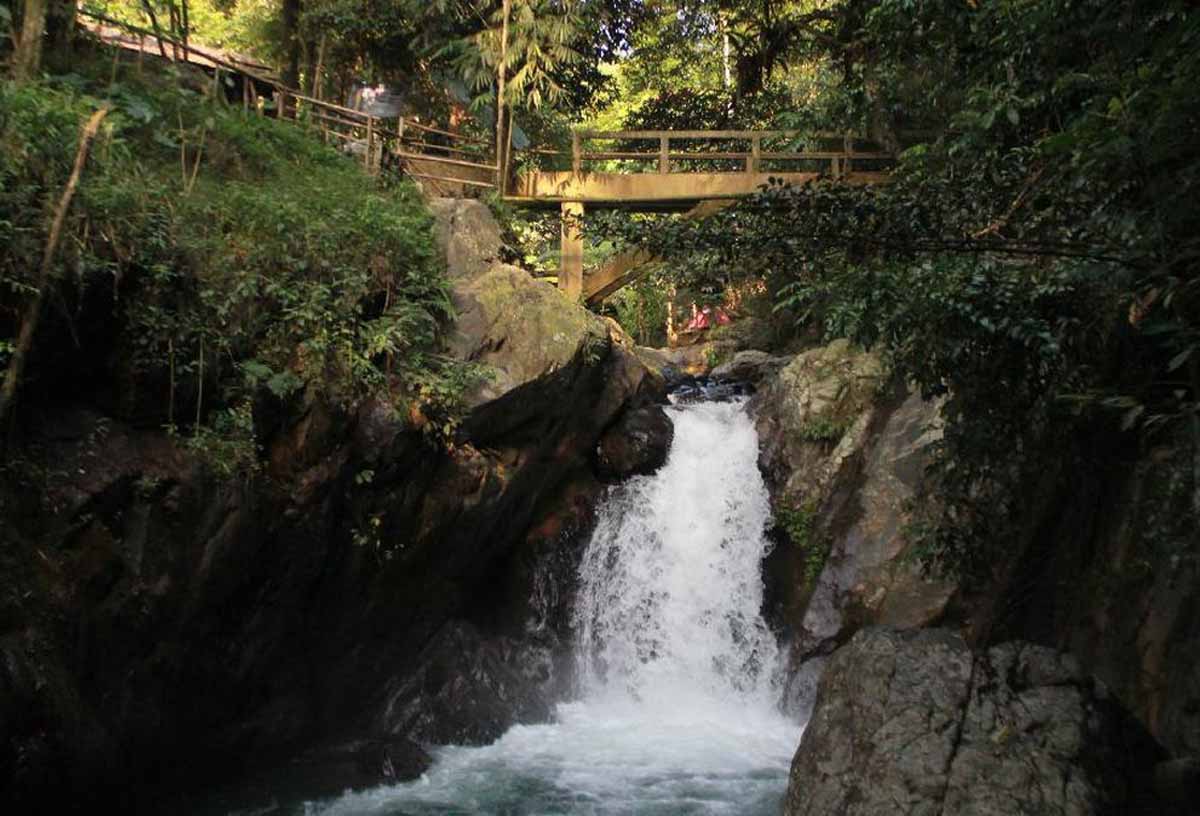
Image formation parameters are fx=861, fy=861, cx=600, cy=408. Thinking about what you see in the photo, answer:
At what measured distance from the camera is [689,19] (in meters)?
17.1

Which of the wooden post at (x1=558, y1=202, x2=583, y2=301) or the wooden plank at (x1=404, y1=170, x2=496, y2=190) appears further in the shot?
the wooden post at (x1=558, y1=202, x2=583, y2=301)

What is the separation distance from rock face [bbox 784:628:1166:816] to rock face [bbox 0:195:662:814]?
4.20m

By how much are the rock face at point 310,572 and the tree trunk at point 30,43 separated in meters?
3.26

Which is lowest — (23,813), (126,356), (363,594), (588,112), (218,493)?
(23,813)

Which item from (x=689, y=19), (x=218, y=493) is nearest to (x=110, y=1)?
(x=689, y=19)

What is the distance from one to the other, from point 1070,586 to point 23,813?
8.35m

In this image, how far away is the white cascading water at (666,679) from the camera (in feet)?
24.3

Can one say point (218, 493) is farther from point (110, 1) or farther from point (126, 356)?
point (110, 1)

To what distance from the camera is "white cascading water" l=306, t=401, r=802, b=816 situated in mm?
7418

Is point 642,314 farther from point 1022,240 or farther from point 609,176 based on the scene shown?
point 1022,240

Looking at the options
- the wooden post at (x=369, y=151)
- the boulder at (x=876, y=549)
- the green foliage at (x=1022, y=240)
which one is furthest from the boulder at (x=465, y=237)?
the green foliage at (x=1022, y=240)

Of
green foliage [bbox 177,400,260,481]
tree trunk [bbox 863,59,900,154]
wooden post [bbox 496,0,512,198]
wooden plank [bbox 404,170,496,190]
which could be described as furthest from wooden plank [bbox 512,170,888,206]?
green foliage [bbox 177,400,260,481]

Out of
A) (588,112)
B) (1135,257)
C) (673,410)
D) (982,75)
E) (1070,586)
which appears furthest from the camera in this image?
(588,112)

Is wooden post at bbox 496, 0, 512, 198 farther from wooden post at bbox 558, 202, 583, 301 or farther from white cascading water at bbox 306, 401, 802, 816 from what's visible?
white cascading water at bbox 306, 401, 802, 816
